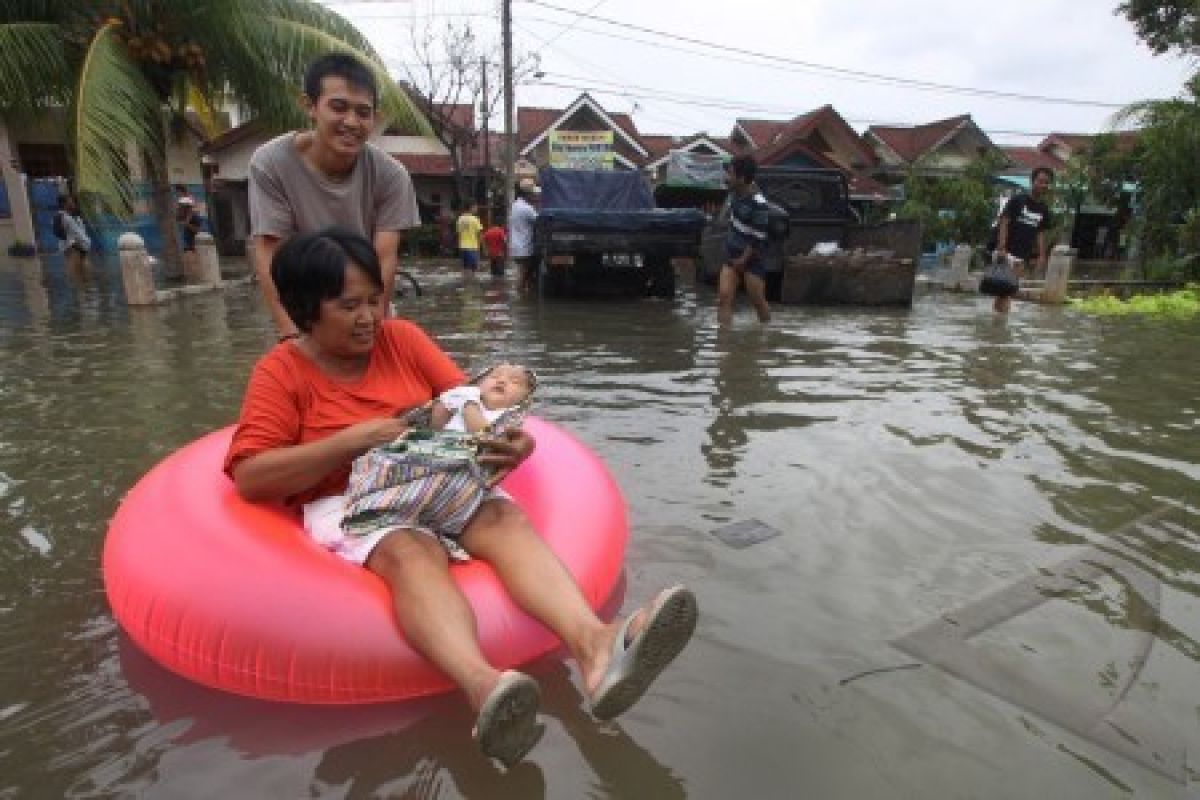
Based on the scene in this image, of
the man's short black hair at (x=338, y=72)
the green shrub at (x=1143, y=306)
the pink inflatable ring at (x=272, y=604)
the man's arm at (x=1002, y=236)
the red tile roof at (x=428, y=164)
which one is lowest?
the green shrub at (x=1143, y=306)

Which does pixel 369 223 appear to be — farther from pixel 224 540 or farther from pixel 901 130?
pixel 901 130

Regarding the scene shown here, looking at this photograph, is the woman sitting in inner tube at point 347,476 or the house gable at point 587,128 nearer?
the woman sitting in inner tube at point 347,476

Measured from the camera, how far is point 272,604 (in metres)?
2.20

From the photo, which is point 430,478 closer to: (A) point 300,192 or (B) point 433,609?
(B) point 433,609

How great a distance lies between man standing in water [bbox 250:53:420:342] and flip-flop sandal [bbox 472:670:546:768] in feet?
5.81

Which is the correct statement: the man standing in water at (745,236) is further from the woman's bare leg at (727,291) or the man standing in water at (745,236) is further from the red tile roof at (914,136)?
the red tile roof at (914,136)

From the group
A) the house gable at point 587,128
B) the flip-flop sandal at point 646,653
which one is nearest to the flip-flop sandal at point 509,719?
the flip-flop sandal at point 646,653

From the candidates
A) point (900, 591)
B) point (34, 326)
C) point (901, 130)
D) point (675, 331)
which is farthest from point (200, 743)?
point (901, 130)

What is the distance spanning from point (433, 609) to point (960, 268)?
15.1 meters

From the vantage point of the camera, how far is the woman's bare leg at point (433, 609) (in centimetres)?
194

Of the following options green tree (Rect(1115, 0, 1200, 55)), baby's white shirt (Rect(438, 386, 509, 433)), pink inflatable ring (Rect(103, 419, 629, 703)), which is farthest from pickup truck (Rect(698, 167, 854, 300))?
green tree (Rect(1115, 0, 1200, 55))

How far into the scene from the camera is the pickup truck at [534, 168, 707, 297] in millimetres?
10898

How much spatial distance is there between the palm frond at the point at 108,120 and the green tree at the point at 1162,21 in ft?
A: 77.9

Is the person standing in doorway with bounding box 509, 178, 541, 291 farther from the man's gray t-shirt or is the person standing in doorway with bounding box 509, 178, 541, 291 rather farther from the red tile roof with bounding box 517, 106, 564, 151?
the red tile roof with bounding box 517, 106, 564, 151
